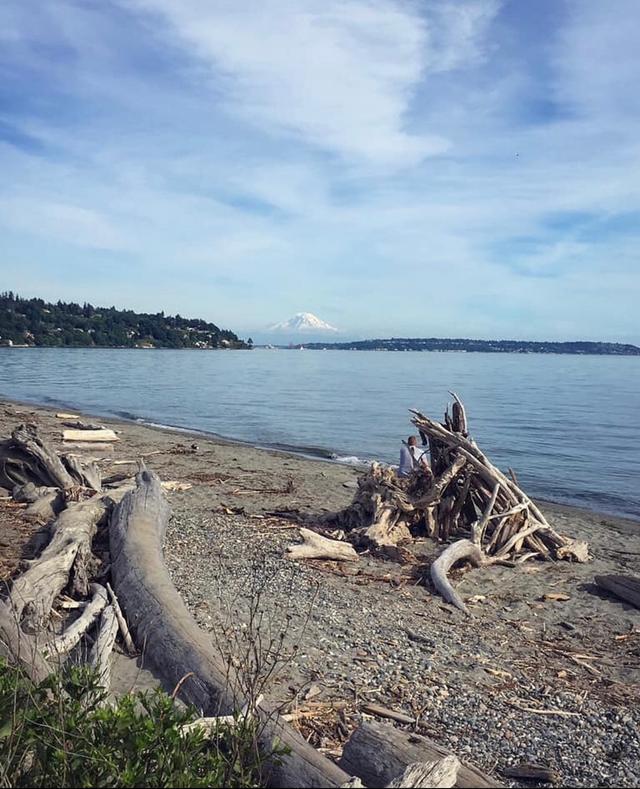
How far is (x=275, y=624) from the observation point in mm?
7051

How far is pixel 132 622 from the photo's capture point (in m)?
6.41

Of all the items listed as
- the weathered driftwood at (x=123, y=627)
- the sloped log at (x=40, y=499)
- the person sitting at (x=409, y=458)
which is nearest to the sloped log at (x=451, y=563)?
the person sitting at (x=409, y=458)

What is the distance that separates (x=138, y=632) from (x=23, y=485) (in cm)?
595

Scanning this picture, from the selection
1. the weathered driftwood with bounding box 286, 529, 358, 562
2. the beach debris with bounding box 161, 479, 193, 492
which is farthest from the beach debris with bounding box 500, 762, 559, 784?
the beach debris with bounding box 161, 479, 193, 492

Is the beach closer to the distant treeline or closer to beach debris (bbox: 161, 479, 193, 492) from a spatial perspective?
beach debris (bbox: 161, 479, 193, 492)

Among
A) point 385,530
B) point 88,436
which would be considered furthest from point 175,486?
point 88,436

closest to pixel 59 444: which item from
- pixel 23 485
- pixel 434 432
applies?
pixel 23 485

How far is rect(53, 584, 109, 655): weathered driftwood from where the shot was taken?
5891mm

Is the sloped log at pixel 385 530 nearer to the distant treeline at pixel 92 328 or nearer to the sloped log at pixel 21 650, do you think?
the sloped log at pixel 21 650

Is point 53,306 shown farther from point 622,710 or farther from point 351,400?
point 622,710

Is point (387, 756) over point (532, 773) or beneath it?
over

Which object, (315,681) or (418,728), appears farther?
(315,681)

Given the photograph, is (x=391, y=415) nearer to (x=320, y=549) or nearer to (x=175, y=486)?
(x=175, y=486)

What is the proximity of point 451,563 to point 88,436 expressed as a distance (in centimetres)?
1344
